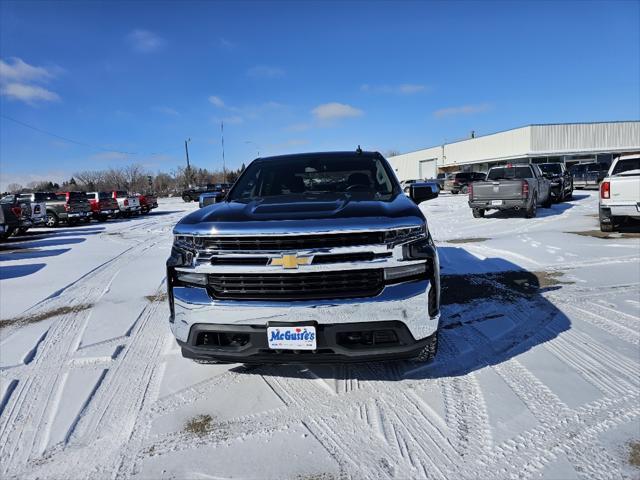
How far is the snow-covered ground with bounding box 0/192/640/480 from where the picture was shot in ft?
7.61

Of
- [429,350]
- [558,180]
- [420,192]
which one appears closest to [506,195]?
[558,180]

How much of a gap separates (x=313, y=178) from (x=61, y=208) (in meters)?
21.1

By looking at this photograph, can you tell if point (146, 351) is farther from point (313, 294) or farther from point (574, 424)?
point (574, 424)

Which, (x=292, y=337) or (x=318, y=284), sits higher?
(x=318, y=284)

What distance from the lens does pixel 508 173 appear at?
15.6m

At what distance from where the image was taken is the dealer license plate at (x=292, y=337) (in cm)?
262

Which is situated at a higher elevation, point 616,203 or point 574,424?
point 616,203

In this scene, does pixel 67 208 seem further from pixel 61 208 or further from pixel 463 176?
pixel 463 176

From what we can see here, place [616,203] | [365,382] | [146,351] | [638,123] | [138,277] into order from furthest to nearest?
[638,123], [616,203], [138,277], [146,351], [365,382]

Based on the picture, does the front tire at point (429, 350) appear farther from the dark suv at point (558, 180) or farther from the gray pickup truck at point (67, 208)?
the gray pickup truck at point (67, 208)

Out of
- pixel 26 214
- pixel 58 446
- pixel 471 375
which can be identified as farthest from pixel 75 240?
pixel 471 375

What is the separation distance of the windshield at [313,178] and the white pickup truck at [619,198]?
7621 mm

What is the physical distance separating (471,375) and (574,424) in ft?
2.45

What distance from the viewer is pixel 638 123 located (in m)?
53.5
